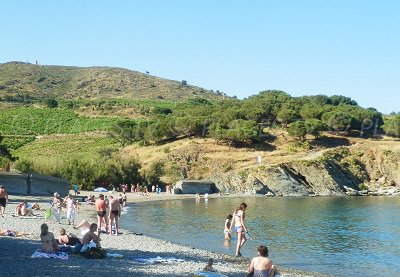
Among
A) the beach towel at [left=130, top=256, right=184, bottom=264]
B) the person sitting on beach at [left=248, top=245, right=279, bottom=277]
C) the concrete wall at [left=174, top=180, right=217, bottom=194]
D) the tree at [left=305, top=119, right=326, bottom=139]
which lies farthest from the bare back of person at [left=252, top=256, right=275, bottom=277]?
the tree at [left=305, top=119, right=326, bottom=139]

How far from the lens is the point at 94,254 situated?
1833 cm

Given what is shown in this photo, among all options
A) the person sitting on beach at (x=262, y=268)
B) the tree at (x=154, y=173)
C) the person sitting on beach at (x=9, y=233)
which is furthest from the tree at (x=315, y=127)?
the person sitting on beach at (x=262, y=268)

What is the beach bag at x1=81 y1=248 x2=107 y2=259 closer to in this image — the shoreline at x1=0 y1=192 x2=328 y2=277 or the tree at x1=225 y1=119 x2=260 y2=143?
the shoreline at x1=0 y1=192 x2=328 y2=277

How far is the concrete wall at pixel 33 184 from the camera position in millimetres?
49719

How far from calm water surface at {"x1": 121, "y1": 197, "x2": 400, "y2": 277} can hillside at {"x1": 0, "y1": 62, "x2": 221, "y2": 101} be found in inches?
4409

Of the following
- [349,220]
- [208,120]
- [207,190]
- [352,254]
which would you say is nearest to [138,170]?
[207,190]

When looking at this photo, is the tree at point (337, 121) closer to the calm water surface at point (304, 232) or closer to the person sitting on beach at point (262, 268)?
the calm water surface at point (304, 232)

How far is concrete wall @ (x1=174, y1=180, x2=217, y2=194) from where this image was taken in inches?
2963

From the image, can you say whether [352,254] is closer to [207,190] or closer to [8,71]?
[207,190]

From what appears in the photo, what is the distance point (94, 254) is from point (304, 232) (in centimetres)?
1972

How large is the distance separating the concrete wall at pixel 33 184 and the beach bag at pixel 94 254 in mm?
33296

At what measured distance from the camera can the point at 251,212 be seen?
1935 inches

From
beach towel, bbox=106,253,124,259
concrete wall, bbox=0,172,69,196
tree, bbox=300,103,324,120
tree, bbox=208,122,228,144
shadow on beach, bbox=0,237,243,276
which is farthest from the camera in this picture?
tree, bbox=300,103,324,120

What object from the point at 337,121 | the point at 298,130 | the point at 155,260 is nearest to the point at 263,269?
the point at 155,260
